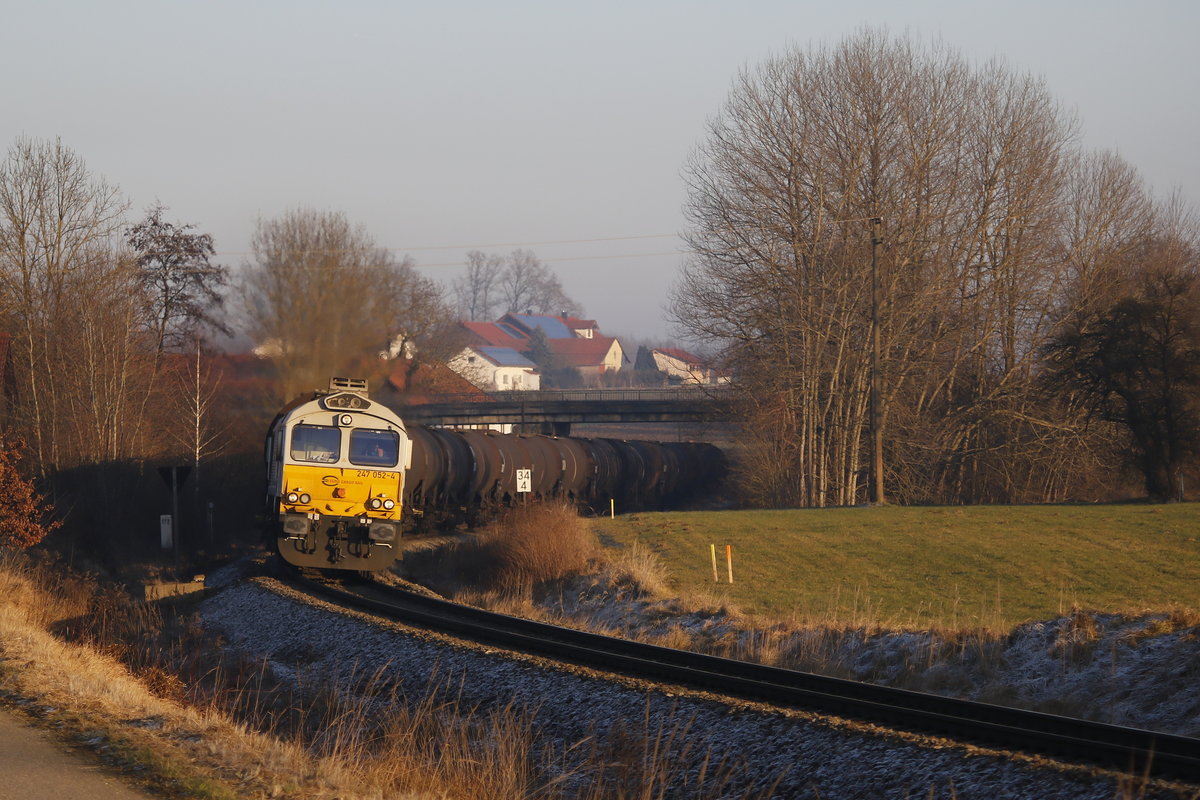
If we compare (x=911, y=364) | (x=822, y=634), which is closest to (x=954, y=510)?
(x=911, y=364)

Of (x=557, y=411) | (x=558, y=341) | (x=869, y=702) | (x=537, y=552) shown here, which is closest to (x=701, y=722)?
(x=869, y=702)

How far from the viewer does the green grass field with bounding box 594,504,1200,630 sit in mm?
17109

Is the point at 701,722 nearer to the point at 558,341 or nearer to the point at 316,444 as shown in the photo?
the point at 316,444

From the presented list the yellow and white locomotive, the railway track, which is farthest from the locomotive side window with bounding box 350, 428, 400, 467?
the railway track

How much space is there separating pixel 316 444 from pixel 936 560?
39.9ft

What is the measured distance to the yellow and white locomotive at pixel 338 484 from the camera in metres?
19.6

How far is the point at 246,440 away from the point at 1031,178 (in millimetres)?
30405

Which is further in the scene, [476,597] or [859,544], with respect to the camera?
[859,544]

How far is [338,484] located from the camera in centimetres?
1992

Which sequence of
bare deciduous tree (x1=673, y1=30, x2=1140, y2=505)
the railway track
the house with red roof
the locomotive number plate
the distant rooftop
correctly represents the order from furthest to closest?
the house with red roof < the distant rooftop < bare deciduous tree (x1=673, y1=30, x2=1140, y2=505) < the locomotive number plate < the railway track

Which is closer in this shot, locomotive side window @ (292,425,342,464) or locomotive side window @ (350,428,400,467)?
locomotive side window @ (292,425,342,464)

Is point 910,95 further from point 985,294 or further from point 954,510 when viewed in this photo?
point 954,510

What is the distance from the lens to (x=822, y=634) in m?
13.9

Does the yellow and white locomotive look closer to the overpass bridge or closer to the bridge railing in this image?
the bridge railing
